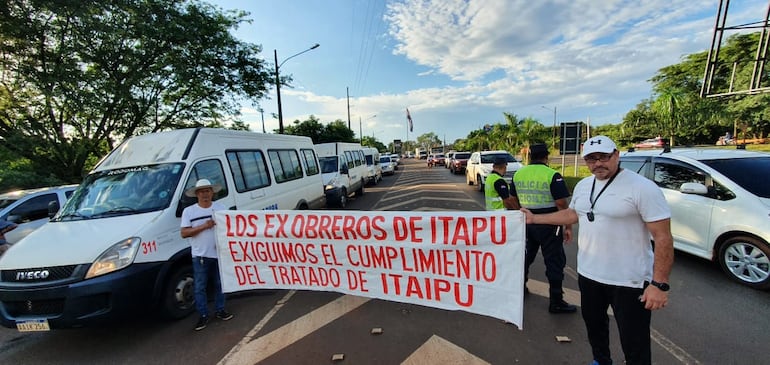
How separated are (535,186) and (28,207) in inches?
353

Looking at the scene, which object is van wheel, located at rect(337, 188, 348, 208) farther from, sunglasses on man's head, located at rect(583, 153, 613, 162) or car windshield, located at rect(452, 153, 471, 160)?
car windshield, located at rect(452, 153, 471, 160)

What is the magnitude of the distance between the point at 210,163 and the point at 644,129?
5353 cm

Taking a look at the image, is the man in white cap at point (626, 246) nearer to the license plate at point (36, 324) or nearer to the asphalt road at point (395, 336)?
the asphalt road at point (395, 336)

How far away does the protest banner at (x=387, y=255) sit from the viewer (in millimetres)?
2789

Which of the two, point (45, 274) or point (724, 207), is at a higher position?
point (724, 207)

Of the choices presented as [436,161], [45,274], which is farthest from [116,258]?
[436,161]

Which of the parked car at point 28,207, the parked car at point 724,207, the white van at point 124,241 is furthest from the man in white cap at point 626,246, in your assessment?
the parked car at point 28,207

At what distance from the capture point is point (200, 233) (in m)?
3.62

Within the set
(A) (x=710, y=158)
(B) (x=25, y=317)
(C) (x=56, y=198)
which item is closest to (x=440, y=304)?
(B) (x=25, y=317)

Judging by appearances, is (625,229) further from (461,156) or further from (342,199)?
(461,156)

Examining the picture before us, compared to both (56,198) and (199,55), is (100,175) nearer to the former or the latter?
(56,198)

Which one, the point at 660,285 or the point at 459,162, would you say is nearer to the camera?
the point at 660,285

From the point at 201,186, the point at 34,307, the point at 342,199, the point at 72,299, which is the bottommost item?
the point at 342,199

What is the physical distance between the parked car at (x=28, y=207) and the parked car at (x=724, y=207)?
405 inches
